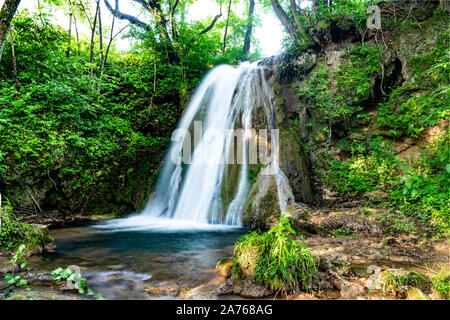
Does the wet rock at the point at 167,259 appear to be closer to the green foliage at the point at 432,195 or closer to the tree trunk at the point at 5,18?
the green foliage at the point at 432,195

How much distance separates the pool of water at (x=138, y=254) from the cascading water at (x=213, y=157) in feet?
3.23

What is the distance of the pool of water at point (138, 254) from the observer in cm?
326

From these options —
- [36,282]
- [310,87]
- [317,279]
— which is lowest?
[36,282]

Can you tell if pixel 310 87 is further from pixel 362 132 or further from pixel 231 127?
pixel 231 127

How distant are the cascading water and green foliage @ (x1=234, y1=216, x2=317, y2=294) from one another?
149 inches

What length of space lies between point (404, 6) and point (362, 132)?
14.7 ft

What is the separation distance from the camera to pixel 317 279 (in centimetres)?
271

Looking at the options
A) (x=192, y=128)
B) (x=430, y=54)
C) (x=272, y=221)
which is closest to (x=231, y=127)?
(x=192, y=128)

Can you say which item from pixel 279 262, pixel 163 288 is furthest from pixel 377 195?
pixel 163 288

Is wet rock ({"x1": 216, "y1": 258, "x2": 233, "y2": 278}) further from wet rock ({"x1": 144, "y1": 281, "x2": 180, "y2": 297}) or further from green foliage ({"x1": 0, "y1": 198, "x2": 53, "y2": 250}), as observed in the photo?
green foliage ({"x1": 0, "y1": 198, "x2": 53, "y2": 250})

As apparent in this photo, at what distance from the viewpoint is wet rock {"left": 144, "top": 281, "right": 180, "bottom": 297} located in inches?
113

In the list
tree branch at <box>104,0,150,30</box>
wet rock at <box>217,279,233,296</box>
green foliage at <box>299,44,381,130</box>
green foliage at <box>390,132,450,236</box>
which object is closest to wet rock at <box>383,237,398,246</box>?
green foliage at <box>390,132,450,236</box>

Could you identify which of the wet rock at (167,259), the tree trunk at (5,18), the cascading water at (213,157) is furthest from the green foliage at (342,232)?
the tree trunk at (5,18)
